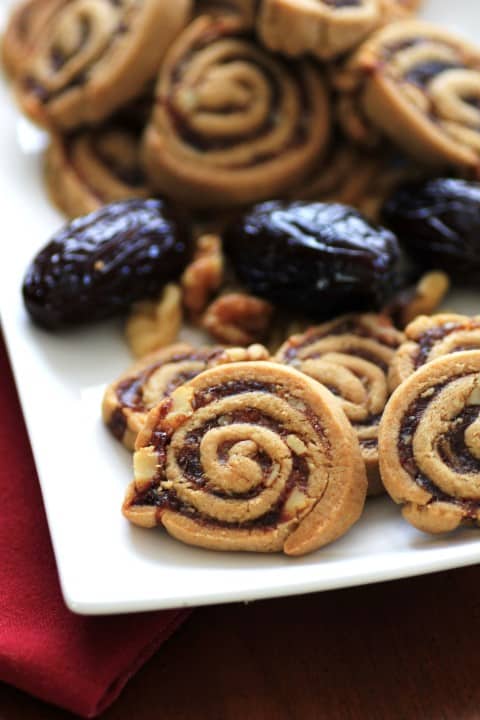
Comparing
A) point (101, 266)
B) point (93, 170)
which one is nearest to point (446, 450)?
point (101, 266)

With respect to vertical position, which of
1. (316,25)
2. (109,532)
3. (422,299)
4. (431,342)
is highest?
(316,25)

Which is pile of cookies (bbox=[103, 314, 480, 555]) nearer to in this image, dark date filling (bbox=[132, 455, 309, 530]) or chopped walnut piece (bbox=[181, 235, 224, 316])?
dark date filling (bbox=[132, 455, 309, 530])

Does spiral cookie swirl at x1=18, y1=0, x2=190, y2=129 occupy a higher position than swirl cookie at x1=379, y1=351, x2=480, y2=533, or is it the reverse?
spiral cookie swirl at x1=18, y1=0, x2=190, y2=129

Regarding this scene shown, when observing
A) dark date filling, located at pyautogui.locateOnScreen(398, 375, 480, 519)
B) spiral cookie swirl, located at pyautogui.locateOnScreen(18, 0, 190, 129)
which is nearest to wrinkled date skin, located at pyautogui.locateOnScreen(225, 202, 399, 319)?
dark date filling, located at pyautogui.locateOnScreen(398, 375, 480, 519)

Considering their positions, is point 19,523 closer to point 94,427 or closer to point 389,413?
point 94,427

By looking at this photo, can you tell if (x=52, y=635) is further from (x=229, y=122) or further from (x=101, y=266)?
(x=229, y=122)

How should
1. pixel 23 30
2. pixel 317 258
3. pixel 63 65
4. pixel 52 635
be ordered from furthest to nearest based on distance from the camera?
pixel 23 30 → pixel 63 65 → pixel 317 258 → pixel 52 635
